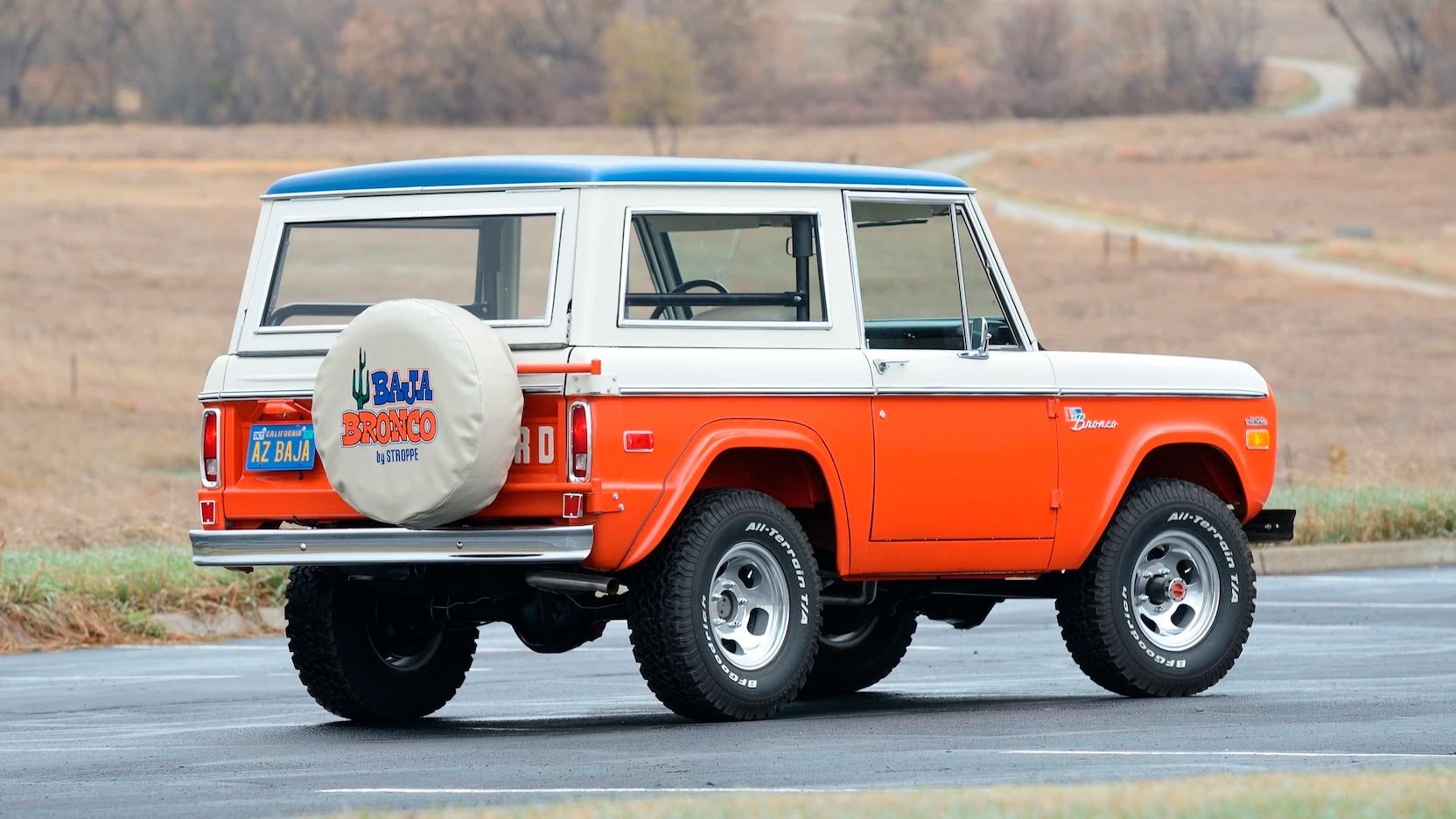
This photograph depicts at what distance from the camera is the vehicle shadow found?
9.55 meters

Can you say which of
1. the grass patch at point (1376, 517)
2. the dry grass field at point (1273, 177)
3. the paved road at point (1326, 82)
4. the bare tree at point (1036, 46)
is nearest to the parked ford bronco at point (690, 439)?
the grass patch at point (1376, 517)

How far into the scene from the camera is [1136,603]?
35.6ft

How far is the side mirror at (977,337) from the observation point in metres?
10.3

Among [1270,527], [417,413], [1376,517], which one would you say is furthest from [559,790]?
[1376,517]

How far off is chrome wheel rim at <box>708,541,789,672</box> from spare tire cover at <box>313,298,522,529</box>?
1.06 m

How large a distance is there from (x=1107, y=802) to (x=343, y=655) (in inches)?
186

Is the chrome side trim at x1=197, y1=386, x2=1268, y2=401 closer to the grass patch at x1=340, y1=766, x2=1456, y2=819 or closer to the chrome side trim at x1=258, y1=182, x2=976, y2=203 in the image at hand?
the chrome side trim at x1=258, y1=182, x2=976, y2=203

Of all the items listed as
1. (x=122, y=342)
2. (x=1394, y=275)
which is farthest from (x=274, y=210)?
(x=1394, y=275)

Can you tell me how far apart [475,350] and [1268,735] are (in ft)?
10.4

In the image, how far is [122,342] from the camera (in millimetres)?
46219

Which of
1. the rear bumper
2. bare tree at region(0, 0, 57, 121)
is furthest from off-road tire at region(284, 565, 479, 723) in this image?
bare tree at region(0, 0, 57, 121)

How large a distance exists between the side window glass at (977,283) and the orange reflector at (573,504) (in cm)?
229

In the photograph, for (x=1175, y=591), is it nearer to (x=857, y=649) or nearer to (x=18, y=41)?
(x=857, y=649)

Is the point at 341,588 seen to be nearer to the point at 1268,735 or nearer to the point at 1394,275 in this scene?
the point at 1268,735
